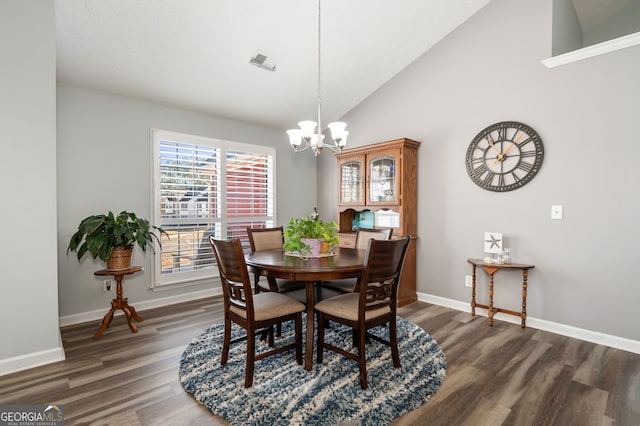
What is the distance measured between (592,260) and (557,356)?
957 mm

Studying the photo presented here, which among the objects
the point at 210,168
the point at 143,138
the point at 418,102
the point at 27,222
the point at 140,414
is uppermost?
the point at 418,102

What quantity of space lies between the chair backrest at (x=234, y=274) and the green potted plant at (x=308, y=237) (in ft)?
Answer: 1.82

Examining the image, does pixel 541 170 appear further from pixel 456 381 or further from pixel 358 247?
pixel 456 381

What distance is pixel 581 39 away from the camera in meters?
3.96

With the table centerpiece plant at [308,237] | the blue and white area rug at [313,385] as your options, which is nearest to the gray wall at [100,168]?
the blue and white area rug at [313,385]

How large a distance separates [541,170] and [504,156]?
369mm

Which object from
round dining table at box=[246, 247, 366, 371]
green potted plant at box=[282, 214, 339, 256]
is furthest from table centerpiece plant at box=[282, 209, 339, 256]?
round dining table at box=[246, 247, 366, 371]

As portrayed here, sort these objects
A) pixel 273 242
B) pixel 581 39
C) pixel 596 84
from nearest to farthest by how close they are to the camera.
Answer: pixel 596 84 → pixel 273 242 → pixel 581 39

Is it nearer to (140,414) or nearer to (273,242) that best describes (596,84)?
(273,242)

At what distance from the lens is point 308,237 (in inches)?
103

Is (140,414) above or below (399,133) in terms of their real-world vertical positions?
below

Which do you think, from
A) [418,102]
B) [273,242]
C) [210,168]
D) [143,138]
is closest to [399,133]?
[418,102]

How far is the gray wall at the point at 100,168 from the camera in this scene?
125 inches

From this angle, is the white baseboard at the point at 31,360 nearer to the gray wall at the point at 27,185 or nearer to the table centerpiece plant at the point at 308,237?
the gray wall at the point at 27,185
